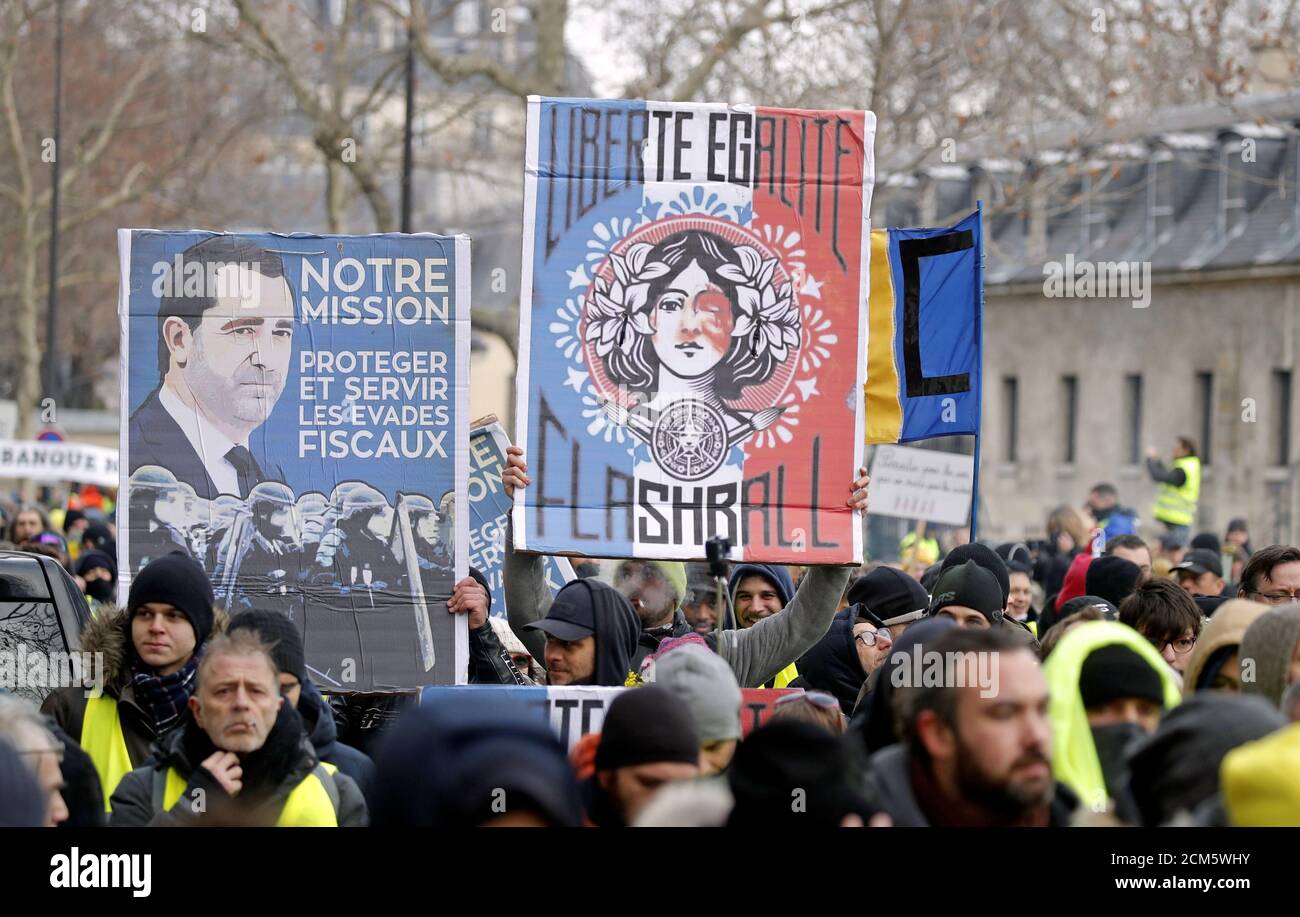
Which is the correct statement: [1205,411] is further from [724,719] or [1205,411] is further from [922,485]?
[724,719]

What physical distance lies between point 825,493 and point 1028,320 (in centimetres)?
3987

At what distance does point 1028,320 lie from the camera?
46.8 metres

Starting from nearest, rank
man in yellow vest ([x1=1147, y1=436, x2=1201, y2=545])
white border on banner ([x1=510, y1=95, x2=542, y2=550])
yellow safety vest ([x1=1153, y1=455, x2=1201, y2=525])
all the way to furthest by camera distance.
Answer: white border on banner ([x1=510, y1=95, x2=542, y2=550]) < man in yellow vest ([x1=1147, y1=436, x2=1201, y2=545]) < yellow safety vest ([x1=1153, y1=455, x2=1201, y2=525])

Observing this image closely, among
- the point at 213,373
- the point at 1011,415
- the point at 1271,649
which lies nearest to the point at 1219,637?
the point at 1271,649

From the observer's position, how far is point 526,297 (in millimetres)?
7793

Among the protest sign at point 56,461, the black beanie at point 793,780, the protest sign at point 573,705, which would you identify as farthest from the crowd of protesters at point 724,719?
the protest sign at point 56,461

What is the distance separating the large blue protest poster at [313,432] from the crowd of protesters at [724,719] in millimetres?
291

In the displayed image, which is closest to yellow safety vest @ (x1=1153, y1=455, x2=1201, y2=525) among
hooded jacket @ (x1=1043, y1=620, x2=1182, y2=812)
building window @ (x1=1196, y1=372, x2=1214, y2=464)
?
hooded jacket @ (x1=1043, y1=620, x2=1182, y2=812)

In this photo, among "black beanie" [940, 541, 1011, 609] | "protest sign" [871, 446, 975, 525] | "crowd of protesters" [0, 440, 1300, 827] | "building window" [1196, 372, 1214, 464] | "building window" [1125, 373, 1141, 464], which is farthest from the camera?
"building window" [1125, 373, 1141, 464]

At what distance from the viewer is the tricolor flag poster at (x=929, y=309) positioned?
31.5 ft

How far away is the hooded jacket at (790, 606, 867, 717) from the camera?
28.4ft

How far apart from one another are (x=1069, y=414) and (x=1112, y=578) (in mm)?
37602

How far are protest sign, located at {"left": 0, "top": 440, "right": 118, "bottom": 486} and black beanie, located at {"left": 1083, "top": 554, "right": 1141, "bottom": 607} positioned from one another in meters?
12.6

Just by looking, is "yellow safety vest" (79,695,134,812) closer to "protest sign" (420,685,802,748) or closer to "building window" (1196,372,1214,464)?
"protest sign" (420,685,802,748)
